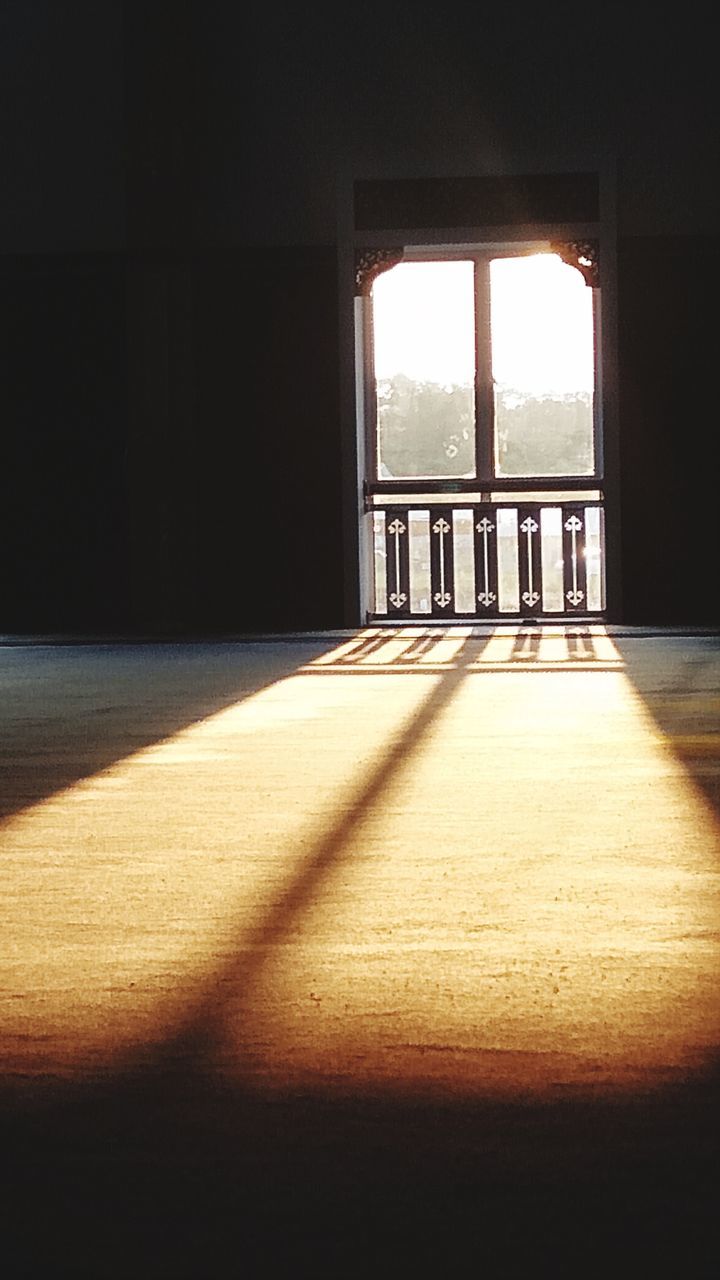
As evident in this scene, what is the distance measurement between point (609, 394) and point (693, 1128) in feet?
26.6

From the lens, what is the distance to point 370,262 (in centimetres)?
912

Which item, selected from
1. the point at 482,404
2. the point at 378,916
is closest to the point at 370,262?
the point at 482,404

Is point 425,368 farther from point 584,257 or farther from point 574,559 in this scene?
point 574,559

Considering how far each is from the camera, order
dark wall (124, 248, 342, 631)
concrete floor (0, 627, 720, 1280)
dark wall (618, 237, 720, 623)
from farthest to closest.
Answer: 1. dark wall (124, 248, 342, 631)
2. dark wall (618, 237, 720, 623)
3. concrete floor (0, 627, 720, 1280)

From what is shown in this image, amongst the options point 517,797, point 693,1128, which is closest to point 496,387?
point 517,797

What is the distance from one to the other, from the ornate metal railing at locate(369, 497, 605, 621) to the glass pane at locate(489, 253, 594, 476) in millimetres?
332

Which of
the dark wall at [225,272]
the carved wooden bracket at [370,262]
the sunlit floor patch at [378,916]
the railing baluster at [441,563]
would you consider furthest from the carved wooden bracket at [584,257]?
the sunlit floor patch at [378,916]

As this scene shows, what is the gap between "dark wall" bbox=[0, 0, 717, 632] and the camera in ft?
29.7

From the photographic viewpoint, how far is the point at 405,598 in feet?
31.2

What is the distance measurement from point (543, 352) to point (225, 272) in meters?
1.94

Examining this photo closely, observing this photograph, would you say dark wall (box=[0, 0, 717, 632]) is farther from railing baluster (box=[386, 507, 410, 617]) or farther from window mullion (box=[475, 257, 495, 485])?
window mullion (box=[475, 257, 495, 485])

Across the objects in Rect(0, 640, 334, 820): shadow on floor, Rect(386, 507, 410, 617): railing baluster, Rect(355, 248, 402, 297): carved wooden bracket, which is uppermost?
Rect(355, 248, 402, 297): carved wooden bracket

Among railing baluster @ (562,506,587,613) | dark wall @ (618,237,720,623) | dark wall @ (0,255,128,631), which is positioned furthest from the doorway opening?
dark wall @ (0,255,128,631)

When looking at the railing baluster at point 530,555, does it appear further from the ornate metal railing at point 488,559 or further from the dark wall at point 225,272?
the dark wall at point 225,272
